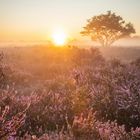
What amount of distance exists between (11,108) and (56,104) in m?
1.22

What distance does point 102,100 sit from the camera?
8.68m

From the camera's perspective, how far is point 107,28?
6378 cm

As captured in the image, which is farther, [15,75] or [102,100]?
[15,75]

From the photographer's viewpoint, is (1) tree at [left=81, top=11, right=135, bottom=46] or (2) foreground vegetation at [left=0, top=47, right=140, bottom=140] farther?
(1) tree at [left=81, top=11, right=135, bottom=46]

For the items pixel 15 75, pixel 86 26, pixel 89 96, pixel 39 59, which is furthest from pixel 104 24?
pixel 89 96

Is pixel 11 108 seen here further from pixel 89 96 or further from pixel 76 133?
pixel 89 96

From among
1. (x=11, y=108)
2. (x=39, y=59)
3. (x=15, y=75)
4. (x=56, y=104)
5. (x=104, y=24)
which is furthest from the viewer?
(x=104, y=24)

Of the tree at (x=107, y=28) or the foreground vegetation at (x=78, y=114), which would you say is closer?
the foreground vegetation at (x=78, y=114)

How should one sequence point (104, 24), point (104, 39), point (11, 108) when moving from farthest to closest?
point (104, 39) → point (104, 24) → point (11, 108)

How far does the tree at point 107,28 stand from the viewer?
63.4m

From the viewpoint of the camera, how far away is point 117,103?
850cm

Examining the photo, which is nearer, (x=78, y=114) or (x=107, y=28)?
(x=78, y=114)

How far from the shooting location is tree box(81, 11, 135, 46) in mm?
63375

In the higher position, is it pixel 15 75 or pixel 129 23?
pixel 129 23
